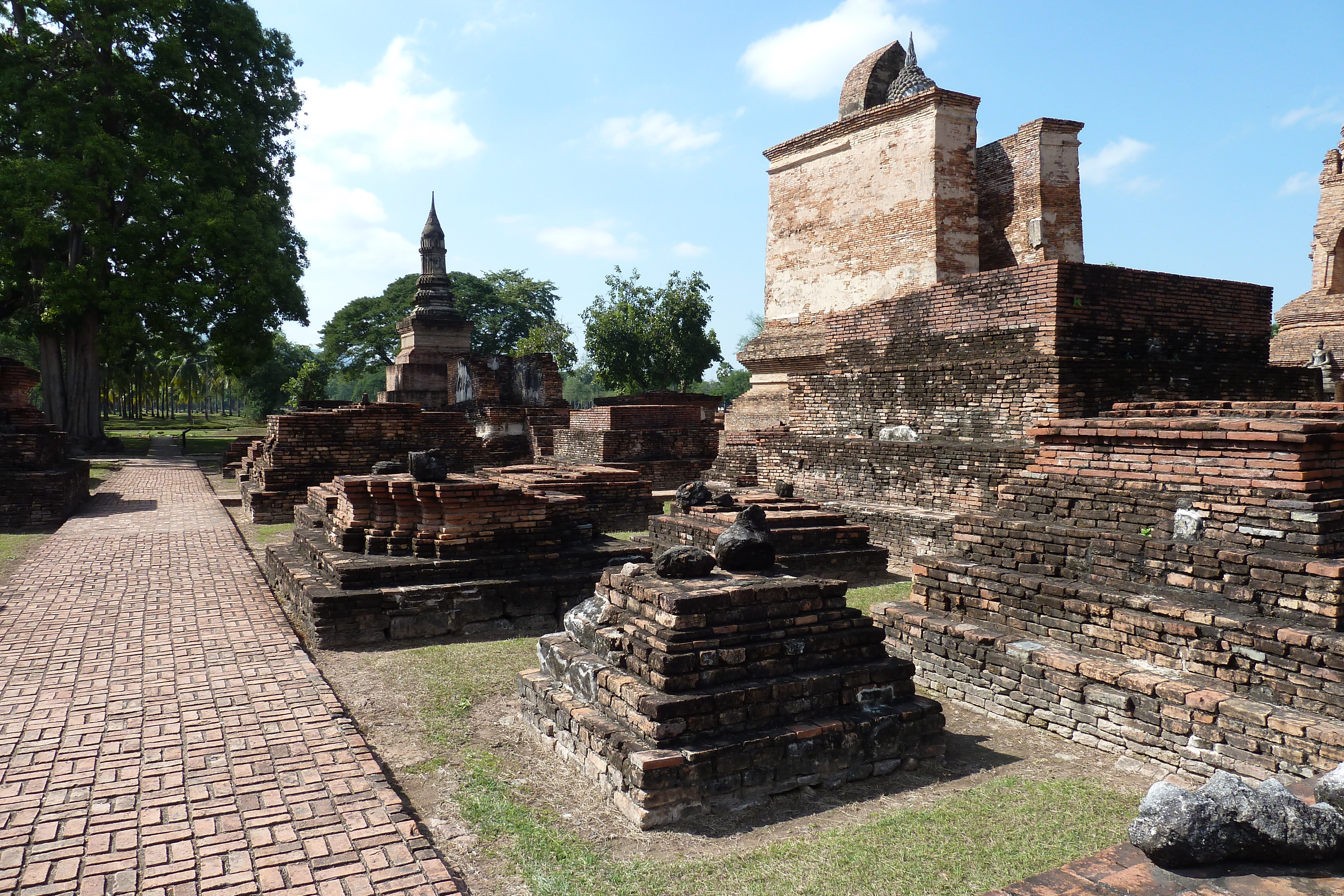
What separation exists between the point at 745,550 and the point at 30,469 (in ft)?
39.4

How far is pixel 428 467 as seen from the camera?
7348mm

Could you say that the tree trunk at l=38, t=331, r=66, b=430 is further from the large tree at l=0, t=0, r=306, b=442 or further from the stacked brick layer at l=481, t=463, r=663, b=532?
the stacked brick layer at l=481, t=463, r=663, b=532

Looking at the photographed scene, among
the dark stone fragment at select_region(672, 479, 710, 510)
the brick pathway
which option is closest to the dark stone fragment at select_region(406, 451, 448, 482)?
the brick pathway

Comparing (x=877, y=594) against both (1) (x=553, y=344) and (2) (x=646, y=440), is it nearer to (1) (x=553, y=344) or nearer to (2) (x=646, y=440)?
(2) (x=646, y=440)

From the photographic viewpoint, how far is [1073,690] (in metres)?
→ 4.55

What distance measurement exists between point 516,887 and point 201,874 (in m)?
1.10

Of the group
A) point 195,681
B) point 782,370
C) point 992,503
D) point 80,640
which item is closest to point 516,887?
point 195,681

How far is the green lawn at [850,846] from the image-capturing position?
308 cm

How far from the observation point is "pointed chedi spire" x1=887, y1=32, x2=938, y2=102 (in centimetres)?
1341

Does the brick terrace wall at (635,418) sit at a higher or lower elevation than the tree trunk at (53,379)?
lower

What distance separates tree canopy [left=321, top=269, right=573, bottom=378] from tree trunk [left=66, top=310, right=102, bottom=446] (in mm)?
19489

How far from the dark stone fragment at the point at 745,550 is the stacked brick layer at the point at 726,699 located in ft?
0.42

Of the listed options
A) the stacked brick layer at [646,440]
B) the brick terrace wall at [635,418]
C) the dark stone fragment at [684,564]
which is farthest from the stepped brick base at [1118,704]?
the brick terrace wall at [635,418]

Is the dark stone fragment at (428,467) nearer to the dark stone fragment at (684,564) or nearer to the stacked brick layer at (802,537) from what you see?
the stacked brick layer at (802,537)
